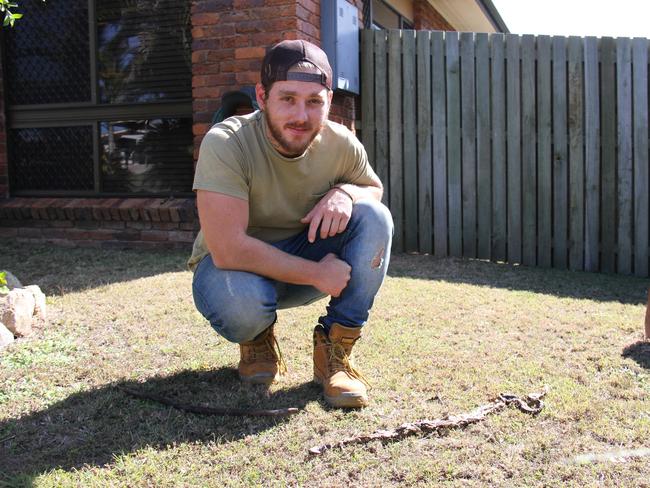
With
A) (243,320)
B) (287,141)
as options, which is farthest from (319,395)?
(287,141)

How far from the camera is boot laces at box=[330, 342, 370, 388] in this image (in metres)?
2.56

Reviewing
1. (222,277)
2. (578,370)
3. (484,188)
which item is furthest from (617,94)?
(222,277)

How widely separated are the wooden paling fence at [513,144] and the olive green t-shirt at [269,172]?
3.51 metres

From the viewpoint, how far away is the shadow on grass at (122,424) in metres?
2.06

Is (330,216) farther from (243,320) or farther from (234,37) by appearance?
(234,37)

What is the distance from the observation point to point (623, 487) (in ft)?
6.03

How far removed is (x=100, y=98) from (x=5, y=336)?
381 cm

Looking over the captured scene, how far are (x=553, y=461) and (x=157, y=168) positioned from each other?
5.00 meters

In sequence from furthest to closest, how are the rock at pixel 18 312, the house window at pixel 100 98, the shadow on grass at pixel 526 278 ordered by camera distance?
the house window at pixel 100 98 < the shadow on grass at pixel 526 278 < the rock at pixel 18 312

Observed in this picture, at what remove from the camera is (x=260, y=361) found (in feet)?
8.84

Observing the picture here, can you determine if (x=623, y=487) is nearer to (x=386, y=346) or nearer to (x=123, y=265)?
(x=386, y=346)

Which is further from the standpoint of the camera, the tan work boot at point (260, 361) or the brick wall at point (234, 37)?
the brick wall at point (234, 37)

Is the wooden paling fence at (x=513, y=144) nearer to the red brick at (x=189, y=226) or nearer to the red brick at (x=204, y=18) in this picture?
the red brick at (x=204, y=18)

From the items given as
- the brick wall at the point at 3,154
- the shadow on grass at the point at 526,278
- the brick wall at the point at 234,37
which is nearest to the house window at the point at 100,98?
the brick wall at the point at 3,154
